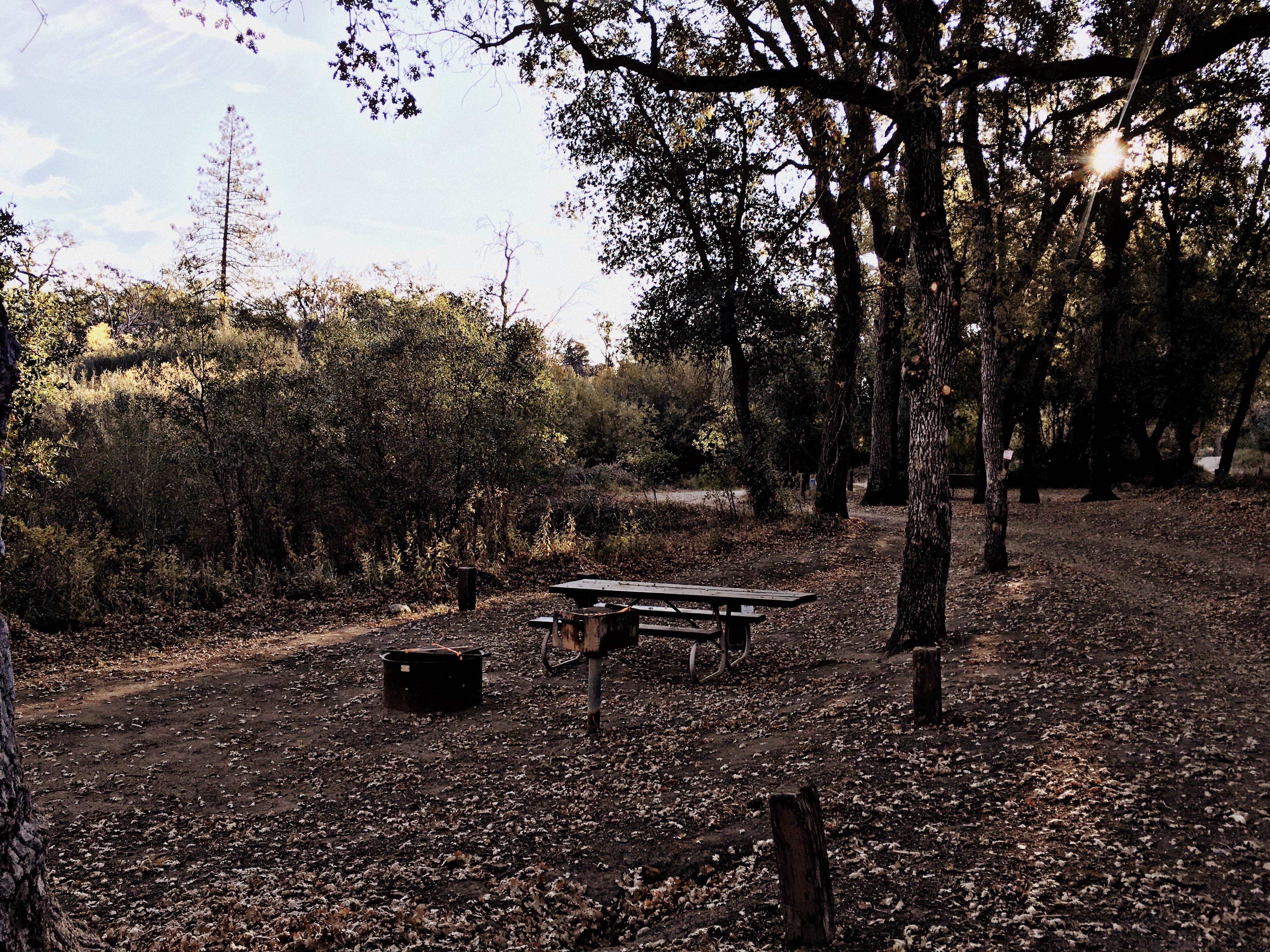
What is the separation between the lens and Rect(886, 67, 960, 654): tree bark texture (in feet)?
23.1

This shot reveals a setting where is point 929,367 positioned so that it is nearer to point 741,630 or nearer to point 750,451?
point 741,630

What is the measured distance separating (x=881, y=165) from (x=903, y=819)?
7.07m


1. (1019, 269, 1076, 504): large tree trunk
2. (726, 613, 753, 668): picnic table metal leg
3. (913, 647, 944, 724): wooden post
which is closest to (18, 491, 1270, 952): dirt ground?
(913, 647, 944, 724): wooden post

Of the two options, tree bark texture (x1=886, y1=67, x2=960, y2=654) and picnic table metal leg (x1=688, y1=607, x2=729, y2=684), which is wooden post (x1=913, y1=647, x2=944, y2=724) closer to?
tree bark texture (x1=886, y1=67, x2=960, y2=654)

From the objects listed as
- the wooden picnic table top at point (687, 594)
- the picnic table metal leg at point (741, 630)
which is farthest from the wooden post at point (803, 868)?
the picnic table metal leg at point (741, 630)

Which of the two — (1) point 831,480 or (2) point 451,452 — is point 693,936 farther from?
(1) point 831,480

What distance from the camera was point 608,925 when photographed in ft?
12.4

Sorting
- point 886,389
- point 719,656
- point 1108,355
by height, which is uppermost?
point 1108,355

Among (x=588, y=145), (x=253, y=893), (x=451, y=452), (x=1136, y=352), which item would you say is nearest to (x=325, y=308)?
(x=588, y=145)

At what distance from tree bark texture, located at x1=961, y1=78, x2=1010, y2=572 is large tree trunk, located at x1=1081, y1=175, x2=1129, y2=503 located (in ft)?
34.2

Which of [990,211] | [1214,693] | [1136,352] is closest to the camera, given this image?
[1214,693]

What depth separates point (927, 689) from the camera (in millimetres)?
5566

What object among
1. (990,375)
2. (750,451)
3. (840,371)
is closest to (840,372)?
(840,371)

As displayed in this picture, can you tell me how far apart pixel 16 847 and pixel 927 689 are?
4990 mm
